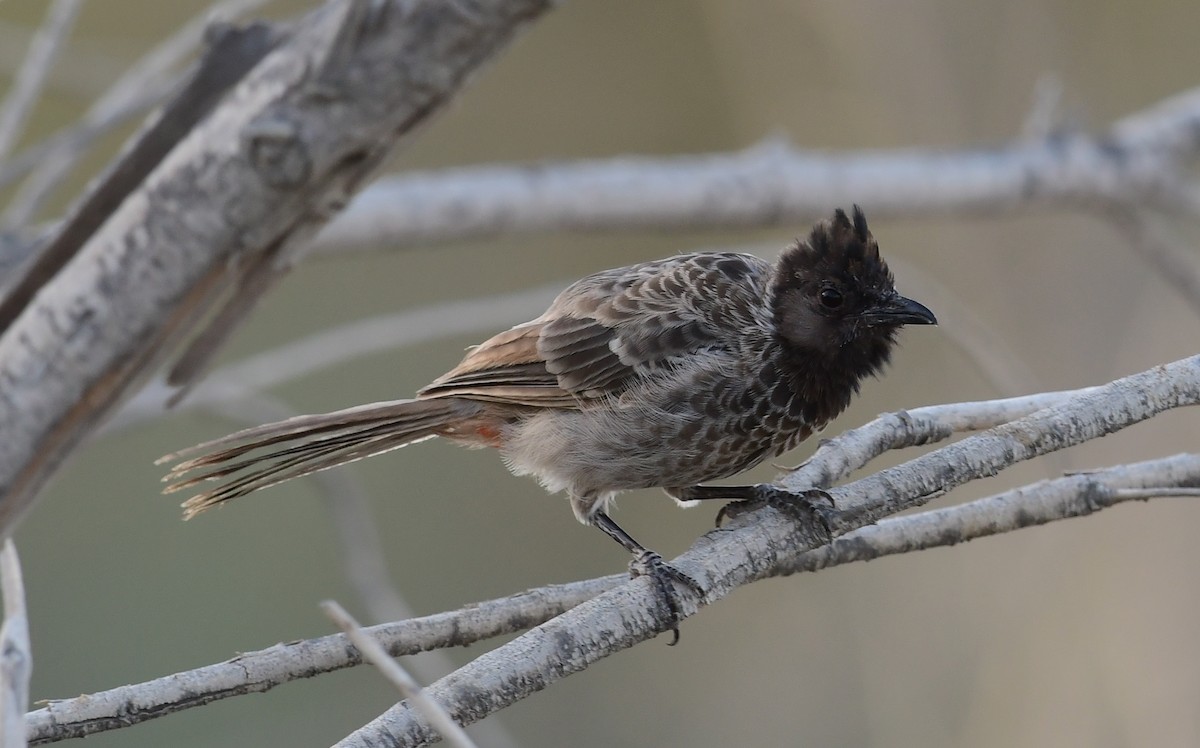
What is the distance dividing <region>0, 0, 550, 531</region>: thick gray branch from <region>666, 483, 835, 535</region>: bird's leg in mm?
1064

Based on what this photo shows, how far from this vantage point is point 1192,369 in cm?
211

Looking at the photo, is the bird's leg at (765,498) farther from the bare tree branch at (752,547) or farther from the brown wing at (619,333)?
the brown wing at (619,333)

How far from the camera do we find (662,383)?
3242mm

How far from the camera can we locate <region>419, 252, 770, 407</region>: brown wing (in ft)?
10.8

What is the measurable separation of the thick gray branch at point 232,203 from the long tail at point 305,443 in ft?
2.93

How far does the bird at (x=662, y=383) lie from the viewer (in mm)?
3139

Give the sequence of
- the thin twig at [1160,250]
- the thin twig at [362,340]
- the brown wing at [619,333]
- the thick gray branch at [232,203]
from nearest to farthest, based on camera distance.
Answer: the thick gray branch at [232,203]
the brown wing at [619,333]
the thin twig at [362,340]
the thin twig at [1160,250]

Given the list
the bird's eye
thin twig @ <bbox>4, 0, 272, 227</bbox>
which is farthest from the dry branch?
thin twig @ <bbox>4, 0, 272, 227</bbox>

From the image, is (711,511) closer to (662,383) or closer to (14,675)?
(662,383)

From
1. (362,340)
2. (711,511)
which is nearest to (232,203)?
(362,340)

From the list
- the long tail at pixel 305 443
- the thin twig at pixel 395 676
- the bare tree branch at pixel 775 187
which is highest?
the bare tree branch at pixel 775 187

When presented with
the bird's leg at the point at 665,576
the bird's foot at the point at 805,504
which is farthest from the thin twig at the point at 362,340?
the bird's foot at the point at 805,504

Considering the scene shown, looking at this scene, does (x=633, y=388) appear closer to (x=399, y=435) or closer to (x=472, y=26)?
(x=399, y=435)

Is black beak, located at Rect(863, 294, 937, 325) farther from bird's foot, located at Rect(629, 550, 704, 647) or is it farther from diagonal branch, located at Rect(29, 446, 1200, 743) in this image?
bird's foot, located at Rect(629, 550, 704, 647)
